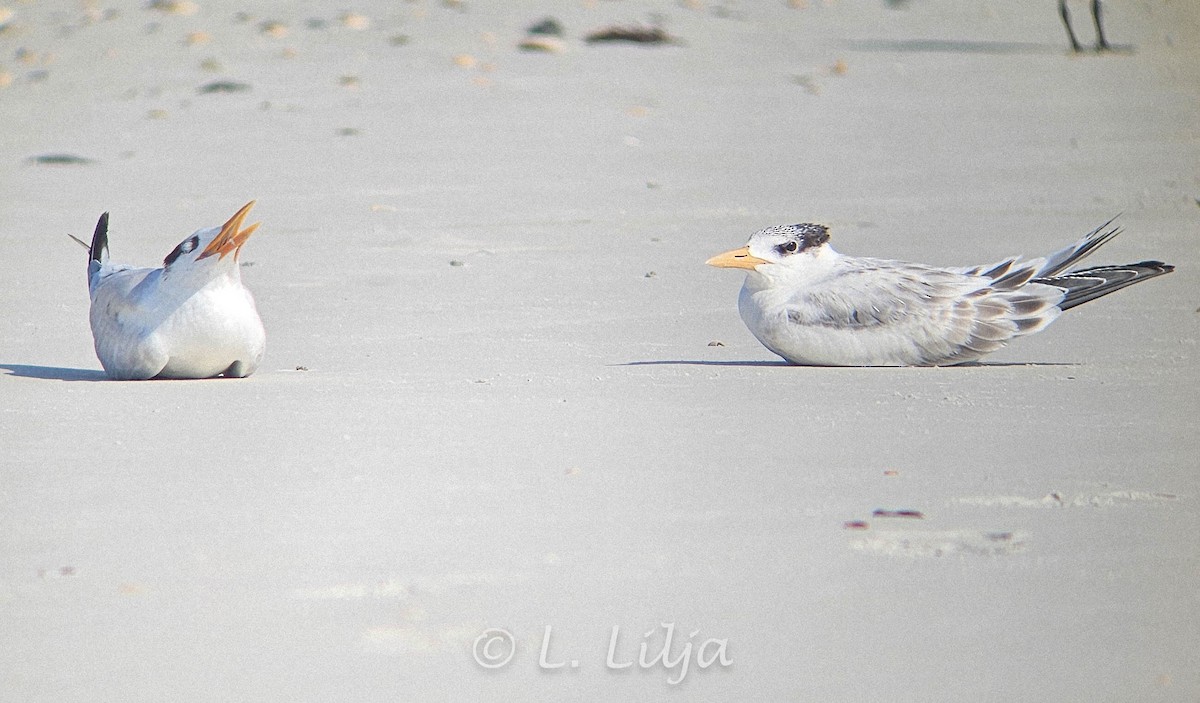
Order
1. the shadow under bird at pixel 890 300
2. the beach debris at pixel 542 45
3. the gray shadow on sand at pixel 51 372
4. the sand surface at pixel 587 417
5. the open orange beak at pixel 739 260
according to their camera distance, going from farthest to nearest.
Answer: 1. the beach debris at pixel 542 45
2. the open orange beak at pixel 739 260
3. the shadow under bird at pixel 890 300
4. the gray shadow on sand at pixel 51 372
5. the sand surface at pixel 587 417

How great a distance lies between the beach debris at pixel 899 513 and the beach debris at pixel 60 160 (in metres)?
7.74

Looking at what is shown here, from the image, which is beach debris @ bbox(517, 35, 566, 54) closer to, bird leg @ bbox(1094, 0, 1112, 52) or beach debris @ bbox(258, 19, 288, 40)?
beach debris @ bbox(258, 19, 288, 40)

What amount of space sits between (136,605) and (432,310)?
148 inches

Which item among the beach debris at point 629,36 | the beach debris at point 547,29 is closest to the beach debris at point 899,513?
the beach debris at point 629,36

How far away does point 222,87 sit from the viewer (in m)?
12.6

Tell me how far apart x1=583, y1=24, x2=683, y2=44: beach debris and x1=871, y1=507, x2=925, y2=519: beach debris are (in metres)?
10.1

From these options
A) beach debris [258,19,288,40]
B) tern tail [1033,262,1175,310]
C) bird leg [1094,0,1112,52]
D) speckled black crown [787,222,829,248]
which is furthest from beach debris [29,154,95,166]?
bird leg [1094,0,1112,52]

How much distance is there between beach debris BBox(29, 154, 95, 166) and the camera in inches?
424

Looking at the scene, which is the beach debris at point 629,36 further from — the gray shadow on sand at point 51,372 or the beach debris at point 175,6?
the gray shadow on sand at point 51,372

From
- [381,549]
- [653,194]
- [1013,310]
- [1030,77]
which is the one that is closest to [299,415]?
[381,549]

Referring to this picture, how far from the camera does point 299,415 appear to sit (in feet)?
17.2

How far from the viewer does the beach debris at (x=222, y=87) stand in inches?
493

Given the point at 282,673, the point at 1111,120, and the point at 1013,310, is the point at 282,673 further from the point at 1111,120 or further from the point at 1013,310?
the point at 1111,120

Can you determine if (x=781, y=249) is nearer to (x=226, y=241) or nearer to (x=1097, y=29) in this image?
(x=226, y=241)
